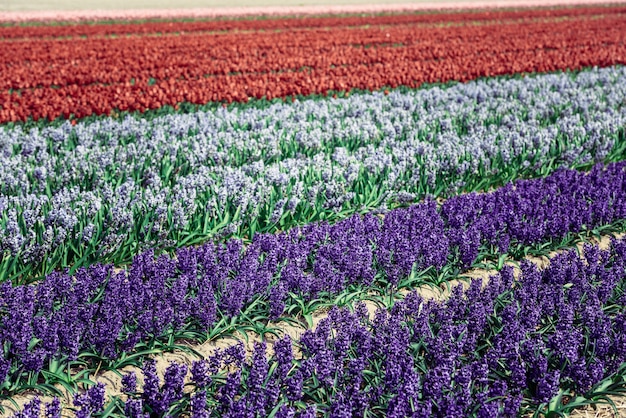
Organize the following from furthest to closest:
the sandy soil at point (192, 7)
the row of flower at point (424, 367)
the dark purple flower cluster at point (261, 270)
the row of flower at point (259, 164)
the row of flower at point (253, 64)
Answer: the sandy soil at point (192, 7)
the row of flower at point (253, 64)
the row of flower at point (259, 164)
the dark purple flower cluster at point (261, 270)
the row of flower at point (424, 367)

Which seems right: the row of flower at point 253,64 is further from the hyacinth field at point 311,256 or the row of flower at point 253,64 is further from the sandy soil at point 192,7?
the sandy soil at point 192,7

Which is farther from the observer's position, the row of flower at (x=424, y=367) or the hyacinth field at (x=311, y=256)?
the hyacinth field at (x=311, y=256)

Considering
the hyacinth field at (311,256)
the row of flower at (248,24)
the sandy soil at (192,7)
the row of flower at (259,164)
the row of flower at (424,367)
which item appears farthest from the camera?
the sandy soil at (192,7)

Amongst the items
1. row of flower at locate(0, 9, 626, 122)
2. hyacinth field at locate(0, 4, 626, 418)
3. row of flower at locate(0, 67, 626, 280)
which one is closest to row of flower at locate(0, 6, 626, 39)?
row of flower at locate(0, 9, 626, 122)

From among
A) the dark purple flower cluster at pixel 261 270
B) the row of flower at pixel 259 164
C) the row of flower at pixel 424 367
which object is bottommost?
the row of flower at pixel 424 367

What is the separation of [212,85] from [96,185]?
5633 mm

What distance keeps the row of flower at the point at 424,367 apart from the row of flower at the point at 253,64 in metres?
7.55

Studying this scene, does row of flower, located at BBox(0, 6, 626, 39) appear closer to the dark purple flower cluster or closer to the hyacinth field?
the hyacinth field

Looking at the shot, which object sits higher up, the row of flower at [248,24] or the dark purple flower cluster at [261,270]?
the row of flower at [248,24]

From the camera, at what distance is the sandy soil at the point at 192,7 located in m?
31.9

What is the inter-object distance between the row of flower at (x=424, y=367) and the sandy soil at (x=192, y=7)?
2963 cm

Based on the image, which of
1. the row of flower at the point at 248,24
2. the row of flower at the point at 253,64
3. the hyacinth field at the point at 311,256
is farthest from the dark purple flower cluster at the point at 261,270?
the row of flower at the point at 248,24

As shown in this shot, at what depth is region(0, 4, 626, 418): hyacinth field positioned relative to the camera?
3.94m

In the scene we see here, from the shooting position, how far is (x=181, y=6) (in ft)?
131
